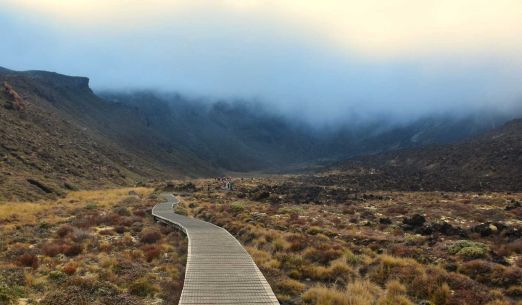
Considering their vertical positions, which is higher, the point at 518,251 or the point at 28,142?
the point at 28,142

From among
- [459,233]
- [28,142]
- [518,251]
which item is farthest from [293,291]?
[28,142]

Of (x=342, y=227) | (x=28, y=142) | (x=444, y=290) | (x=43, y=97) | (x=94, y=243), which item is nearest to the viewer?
(x=444, y=290)

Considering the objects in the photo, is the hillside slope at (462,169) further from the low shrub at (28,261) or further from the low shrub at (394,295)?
the low shrub at (28,261)

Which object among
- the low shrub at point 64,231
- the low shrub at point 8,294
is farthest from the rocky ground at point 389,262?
the low shrub at point 64,231

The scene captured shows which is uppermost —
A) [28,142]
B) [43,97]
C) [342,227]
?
[43,97]

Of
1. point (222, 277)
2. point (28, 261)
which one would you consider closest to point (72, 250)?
point (28, 261)

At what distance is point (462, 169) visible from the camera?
101 metres

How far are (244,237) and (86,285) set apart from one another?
1035 centimetres

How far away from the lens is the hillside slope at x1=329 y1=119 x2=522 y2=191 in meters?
75.4

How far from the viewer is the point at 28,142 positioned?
80000 mm

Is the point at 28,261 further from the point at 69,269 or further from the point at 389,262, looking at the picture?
the point at 389,262

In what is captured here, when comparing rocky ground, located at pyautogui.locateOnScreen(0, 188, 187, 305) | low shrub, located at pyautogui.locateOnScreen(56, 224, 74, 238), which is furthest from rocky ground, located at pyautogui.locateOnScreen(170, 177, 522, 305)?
low shrub, located at pyautogui.locateOnScreen(56, 224, 74, 238)

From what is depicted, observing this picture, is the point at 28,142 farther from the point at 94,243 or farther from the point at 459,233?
the point at 459,233

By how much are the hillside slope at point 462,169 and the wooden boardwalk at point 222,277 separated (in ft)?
197
